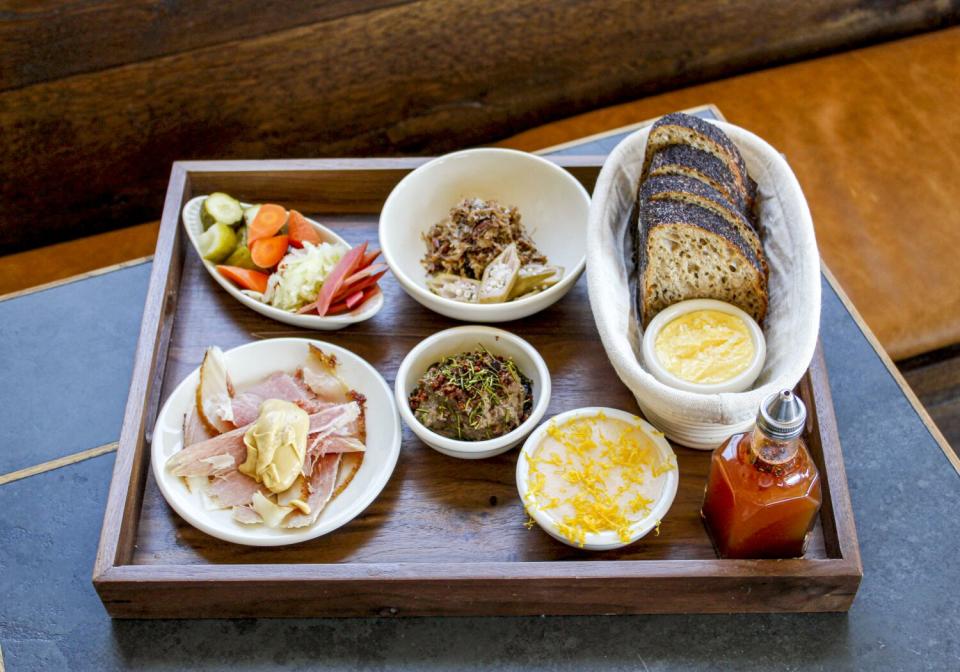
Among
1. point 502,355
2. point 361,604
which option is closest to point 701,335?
point 502,355

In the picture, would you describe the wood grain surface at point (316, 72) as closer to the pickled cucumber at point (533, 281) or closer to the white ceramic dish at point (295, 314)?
the white ceramic dish at point (295, 314)

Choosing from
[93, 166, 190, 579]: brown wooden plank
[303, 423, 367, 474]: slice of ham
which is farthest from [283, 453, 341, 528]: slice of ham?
[93, 166, 190, 579]: brown wooden plank

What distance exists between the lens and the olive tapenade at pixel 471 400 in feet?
5.12

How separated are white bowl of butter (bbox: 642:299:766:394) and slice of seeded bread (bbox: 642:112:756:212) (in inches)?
9.6

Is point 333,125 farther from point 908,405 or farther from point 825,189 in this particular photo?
point 908,405

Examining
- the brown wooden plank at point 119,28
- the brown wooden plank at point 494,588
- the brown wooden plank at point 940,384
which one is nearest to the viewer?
the brown wooden plank at point 494,588

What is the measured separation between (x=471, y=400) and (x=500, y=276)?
29cm

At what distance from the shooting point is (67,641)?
1.46m

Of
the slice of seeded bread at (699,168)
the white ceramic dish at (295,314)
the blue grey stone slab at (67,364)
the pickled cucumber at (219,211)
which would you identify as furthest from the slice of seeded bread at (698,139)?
the blue grey stone slab at (67,364)

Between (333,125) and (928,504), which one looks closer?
(928,504)

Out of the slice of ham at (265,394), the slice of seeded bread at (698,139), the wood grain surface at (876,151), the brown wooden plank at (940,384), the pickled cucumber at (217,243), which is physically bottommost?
the brown wooden plank at (940,384)

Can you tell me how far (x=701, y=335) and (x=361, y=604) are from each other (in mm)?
685

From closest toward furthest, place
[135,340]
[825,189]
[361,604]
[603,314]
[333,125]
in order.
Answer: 1. [361,604]
2. [603,314]
3. [135,340]
4. [825,189]
5. [333,125]

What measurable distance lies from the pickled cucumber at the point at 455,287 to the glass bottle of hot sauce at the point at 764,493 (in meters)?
0.55
